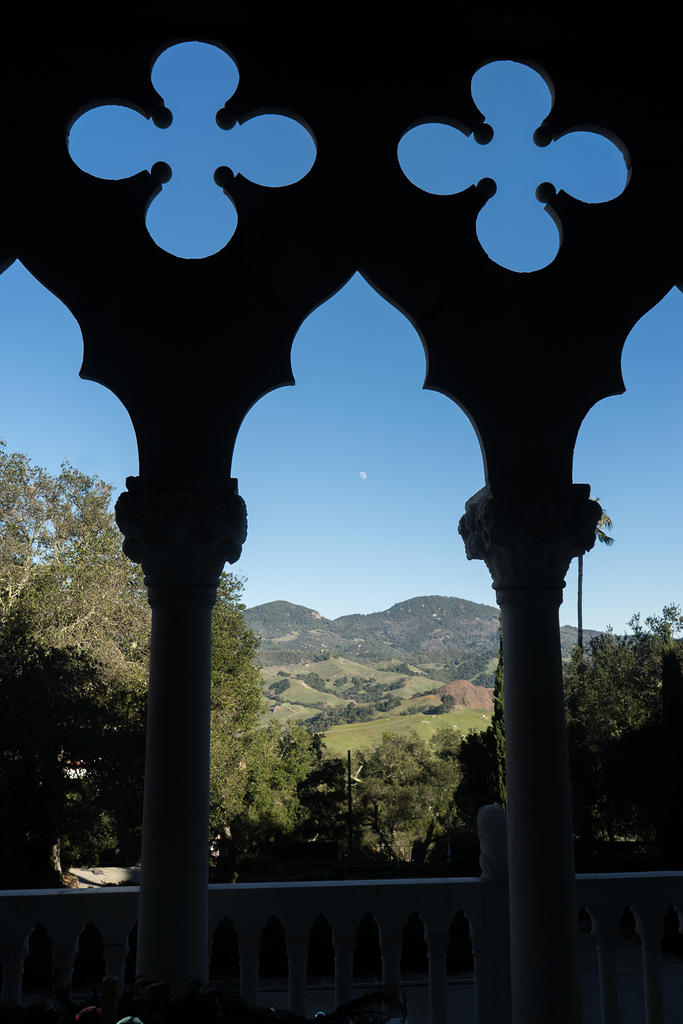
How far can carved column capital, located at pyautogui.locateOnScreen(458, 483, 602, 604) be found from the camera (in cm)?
403

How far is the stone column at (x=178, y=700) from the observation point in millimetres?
3615

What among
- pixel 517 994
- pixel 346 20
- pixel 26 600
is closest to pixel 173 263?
pixel 346 20

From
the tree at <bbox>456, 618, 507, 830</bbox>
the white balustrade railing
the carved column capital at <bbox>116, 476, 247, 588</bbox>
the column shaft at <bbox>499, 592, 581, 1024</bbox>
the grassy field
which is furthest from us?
the grassy field

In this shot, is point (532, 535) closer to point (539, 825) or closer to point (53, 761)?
point (539, 825)

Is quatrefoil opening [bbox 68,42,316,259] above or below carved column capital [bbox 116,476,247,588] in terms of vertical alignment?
above

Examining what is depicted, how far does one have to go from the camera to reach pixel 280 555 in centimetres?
14875

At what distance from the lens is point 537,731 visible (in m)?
3.93

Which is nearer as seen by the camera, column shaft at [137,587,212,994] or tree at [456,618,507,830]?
column shaft at [137,587,212,994]

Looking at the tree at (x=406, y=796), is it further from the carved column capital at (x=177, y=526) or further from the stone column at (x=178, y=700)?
the carved column capital at (x=177, y=526)

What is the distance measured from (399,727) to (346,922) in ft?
444

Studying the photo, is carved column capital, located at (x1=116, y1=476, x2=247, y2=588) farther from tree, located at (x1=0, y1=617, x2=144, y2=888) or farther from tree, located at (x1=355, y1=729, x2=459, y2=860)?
tree, located at (x1=355, y1=729, x2=459, y2=860)

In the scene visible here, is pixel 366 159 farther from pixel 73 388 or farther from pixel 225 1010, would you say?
pixel 73 388

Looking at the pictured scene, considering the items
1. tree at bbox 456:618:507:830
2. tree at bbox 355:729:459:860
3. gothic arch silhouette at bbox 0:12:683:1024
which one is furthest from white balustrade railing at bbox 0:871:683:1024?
tree at bbox 355:729:459:860

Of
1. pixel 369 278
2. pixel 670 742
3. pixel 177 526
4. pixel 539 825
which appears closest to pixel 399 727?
pixel 670 742
